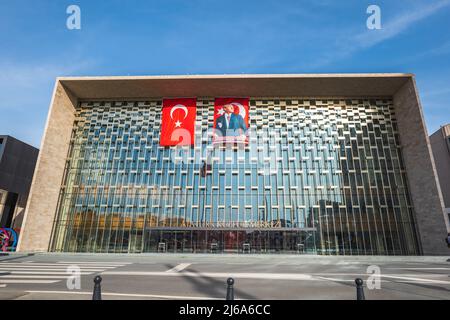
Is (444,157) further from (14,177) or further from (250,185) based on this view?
(14,177)

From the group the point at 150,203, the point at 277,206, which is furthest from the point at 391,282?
the point at 150,203

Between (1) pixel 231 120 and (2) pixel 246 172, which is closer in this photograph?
(2) pixel 246 172

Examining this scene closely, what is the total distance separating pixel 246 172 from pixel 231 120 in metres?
7.64

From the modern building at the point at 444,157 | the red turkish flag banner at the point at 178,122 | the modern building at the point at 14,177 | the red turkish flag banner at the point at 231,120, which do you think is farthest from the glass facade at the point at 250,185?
the modern building at the point at 444,157

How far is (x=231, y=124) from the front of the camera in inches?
1304

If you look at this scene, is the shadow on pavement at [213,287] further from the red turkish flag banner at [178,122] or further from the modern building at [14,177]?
the modern building at [14,177]

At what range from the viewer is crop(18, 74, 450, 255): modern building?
93.5 feet

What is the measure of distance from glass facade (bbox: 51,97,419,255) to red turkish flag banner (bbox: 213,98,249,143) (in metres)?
1.02

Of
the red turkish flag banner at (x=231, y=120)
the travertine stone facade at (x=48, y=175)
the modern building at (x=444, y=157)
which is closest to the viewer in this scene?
the travertine stone facade at (x=48, y=175)

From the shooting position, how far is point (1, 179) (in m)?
29.6

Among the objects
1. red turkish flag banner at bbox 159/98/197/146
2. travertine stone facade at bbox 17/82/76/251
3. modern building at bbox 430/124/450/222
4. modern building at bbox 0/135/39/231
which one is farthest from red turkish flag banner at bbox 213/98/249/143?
modern building at bbox 430/124/450/222

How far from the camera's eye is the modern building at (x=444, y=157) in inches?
1443

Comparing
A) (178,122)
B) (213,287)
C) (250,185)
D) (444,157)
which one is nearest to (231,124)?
(178,122)
